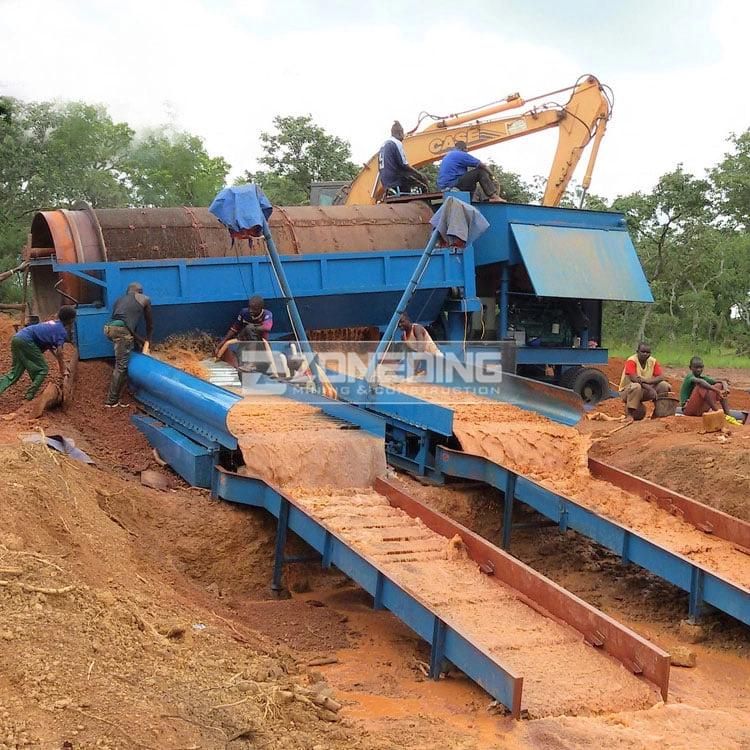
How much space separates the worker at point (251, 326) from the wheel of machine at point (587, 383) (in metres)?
4.45

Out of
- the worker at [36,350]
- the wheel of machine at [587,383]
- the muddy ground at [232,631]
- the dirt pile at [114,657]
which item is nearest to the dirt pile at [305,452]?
the muddy ground at [232,631]

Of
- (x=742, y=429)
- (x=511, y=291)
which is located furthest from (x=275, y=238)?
(x=742, y=429)

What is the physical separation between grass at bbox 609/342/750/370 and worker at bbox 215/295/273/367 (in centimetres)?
1219

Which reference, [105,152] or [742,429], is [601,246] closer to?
[742,429]

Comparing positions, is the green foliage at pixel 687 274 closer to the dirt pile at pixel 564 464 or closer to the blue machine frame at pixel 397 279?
A: the blue machine frame at pixel 397 279

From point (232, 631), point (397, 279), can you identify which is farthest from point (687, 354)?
point (232, 631)

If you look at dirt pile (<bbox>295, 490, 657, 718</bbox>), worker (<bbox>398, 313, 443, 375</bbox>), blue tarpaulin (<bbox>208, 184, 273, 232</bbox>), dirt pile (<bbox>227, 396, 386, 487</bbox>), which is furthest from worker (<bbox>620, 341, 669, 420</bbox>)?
blue tarpaulin (<bbox>208, 184, 273, 232</bbox>)

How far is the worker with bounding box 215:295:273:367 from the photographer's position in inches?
410

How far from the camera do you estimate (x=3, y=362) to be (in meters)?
11.5

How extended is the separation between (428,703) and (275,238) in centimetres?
722

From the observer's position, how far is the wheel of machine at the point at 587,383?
12.7m

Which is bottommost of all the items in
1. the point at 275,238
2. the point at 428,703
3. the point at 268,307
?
the point at 428,703

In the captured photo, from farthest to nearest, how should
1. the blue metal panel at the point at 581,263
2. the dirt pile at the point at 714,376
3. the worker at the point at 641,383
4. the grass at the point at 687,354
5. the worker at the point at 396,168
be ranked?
the grass at the point at 687,354 → the dirt pile at the point at 714,376 → the worker at the point at 396,168 → the blue metal panel at the point at 581,263 → the worker at the point at 641,383

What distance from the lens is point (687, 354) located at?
2173 centimetres
